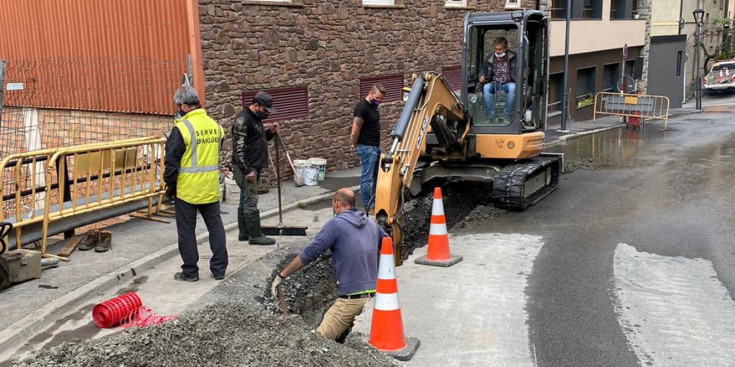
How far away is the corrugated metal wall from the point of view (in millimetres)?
11570

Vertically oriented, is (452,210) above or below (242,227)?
below

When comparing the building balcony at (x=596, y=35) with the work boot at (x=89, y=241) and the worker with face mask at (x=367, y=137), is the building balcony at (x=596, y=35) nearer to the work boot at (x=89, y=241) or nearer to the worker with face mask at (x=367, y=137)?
the worker with face mask at (x=367, y=137)

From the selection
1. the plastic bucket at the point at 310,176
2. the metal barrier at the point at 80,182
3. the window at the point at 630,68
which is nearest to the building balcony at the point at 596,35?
the window at the point at 630,68

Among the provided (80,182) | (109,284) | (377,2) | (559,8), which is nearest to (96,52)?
(80,182)

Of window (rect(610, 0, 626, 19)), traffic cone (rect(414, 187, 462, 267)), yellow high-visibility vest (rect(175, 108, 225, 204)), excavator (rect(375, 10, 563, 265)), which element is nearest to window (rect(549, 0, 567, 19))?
window (rect(610, 0, 626, 19))

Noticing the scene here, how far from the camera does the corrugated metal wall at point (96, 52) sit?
11.6 m

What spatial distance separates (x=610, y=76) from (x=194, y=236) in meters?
27.6

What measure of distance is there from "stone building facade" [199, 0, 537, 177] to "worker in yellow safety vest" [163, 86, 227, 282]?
4576 mm

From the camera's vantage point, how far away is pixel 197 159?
7.04 m

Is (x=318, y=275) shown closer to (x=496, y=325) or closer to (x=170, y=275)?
(x=170, y=275)

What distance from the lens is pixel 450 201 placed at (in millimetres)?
11977

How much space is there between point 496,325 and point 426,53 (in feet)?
38.7

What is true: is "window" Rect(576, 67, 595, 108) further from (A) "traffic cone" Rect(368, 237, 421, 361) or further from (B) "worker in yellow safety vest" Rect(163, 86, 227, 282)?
(A) "traffic cone" Rect(368, 237, 421, 361)

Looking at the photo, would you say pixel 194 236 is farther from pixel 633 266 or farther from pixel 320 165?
pixel 320 165
